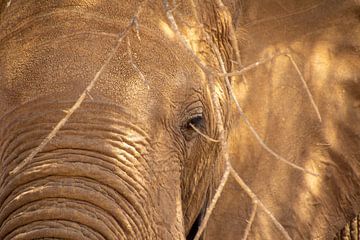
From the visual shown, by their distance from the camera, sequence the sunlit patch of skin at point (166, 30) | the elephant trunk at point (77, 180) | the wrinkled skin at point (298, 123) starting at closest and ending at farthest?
the elephant trunk at point (77, 180), the sunlit patch of skin at point (166, 30), the wrinkled skin at point (298, 123)

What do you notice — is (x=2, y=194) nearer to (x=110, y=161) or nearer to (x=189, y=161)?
(x=110, y=161)

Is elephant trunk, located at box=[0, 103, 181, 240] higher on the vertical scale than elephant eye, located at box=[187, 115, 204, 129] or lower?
→ lower

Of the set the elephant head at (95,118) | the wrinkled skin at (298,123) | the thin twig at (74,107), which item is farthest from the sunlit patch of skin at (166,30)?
the wrinkled skin at (298,123)

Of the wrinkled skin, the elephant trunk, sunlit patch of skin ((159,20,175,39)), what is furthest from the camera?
the wrinkled skin

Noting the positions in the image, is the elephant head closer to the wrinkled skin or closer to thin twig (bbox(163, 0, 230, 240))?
thin twig (bbox(163, 0, 230, 240))

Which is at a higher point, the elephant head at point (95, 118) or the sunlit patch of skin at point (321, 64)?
the sunlit patch of skin at point (321, 64)

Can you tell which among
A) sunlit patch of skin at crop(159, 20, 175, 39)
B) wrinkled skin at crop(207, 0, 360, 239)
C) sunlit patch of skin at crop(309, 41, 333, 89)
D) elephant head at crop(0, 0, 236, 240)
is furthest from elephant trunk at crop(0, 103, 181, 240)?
sunlit patch of skin at crop(309, 41, 333, 89)

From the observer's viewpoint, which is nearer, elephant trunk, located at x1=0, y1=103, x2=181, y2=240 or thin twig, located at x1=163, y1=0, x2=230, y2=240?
thin twig, located at x1=163, y1=0, x2=230, y2=240

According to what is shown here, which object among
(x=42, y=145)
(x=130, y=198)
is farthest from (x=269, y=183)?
(x=42, y=145)

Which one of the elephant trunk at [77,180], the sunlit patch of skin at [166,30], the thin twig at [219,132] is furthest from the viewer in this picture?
the sunlit patch of skin at [166,30]

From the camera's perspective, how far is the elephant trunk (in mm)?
3176

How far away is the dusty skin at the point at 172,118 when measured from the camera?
3244 millimetres

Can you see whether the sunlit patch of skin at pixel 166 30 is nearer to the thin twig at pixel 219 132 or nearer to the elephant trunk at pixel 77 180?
the thin twig at pixel 219 132

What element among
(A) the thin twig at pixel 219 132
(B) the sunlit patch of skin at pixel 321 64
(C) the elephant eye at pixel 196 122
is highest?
(B) the sunlit patch of skin at pixel 321 64
